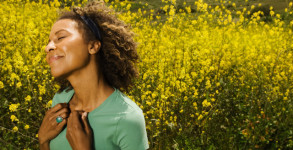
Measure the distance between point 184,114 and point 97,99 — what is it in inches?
70.0

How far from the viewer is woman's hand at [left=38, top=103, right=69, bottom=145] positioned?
1177 millimetres

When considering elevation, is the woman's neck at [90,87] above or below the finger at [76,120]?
above

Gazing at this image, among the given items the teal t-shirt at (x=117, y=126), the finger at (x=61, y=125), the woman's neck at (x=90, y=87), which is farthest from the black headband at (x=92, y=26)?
the finger at (x=61, y=125)

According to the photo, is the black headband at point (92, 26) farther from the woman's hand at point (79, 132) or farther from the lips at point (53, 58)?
the woman's hand at point (79, 132)

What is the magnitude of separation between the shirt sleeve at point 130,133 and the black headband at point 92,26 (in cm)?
34

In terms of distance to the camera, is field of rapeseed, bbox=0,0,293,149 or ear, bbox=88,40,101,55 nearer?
ear, bbox=88,40,101,55

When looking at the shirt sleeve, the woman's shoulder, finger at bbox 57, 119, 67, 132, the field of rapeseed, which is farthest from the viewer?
the field of rapeseed

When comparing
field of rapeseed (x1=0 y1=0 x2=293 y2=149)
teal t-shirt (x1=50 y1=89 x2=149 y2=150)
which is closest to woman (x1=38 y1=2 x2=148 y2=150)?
teal t-shirt (x1=50 y1=89 x2=149 y2=150)

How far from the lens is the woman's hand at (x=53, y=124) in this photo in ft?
3.86

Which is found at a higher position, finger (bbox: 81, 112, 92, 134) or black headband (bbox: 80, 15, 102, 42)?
black headband (bbox: 80, 15, 102, 42)

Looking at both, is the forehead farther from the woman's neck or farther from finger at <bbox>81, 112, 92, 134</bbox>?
finger at <bbox>81, 112, 92, 134</bbox>

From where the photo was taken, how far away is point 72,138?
1077mm

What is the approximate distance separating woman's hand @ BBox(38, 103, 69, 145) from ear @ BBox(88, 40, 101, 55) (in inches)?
11.0

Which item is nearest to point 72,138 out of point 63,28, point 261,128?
point 63,28
